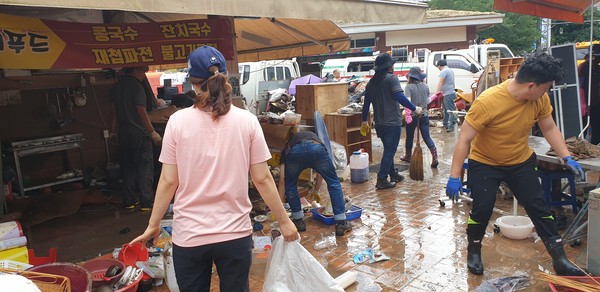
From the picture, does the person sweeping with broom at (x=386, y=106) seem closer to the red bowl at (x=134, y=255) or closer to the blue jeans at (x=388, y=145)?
the blue jeans at (x=388, y=145)

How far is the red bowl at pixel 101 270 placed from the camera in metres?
Answer: 3.45

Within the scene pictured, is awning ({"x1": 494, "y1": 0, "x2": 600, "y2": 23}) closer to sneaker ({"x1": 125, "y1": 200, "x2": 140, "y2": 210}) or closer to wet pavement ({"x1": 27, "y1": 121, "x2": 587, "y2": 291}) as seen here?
wet pavement ({"x1": 27, "y1": 121, "x2": 587, "y2": 291})

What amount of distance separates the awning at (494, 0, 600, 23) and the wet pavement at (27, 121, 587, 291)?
2784mm

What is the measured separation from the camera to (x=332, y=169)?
15.8 feet

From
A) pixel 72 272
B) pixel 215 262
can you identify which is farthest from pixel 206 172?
pixel 72 272

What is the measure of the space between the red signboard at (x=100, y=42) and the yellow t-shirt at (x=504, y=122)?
10.5ft

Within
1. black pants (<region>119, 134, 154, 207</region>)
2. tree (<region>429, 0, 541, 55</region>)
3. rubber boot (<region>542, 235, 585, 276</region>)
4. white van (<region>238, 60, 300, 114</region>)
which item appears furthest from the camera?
tree (<region>429, 0, 541, 55</region>)

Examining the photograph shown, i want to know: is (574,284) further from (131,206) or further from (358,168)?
(131,206)

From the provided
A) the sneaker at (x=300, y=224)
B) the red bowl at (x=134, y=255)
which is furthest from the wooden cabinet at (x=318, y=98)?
the red bowl at (x=134, y=255)

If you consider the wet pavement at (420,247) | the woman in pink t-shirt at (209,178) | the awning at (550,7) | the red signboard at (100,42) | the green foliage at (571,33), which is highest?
the green foliage at (571,33)

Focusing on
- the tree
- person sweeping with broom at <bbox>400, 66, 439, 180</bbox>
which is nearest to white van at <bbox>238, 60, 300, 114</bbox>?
person sweeping with broom at <bbox>400, 66, 439, 180</bbox>

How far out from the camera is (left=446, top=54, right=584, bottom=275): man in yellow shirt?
345 cm

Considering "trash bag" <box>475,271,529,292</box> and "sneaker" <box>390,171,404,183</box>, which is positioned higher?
"sneaker" <box>390,171,404,183</box>

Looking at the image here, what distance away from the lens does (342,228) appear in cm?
493
